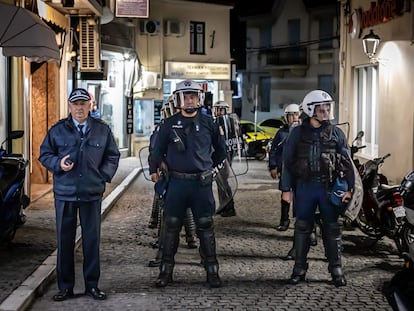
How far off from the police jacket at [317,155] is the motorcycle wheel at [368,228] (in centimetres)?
222

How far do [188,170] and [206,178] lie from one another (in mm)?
214

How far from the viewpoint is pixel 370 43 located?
656 inches

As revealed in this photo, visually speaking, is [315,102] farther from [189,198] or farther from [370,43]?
[370,43]

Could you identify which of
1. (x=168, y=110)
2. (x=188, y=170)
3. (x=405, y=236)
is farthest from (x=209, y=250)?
(x=405, y=236)

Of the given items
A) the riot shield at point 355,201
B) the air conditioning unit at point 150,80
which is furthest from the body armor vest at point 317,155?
the air conditioning unit at point 150,80

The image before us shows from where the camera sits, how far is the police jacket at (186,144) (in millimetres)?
7496

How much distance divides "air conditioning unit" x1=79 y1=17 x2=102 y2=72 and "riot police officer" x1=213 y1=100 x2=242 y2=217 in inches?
223

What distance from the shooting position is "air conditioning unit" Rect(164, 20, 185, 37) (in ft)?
102

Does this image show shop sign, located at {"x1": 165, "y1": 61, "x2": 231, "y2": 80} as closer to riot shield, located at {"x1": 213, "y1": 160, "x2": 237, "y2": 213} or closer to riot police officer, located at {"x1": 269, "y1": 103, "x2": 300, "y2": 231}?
riot police officer, located at {"x1": 269, "y1": 103, "x2": 300, "y2": 231}

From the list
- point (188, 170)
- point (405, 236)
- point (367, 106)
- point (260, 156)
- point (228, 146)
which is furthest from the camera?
point (260, 156)

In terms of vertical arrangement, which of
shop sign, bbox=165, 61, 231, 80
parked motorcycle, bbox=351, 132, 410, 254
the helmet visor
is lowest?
parked motorcycle, bbox=351, 132, 410, 254

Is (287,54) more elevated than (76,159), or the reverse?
(287,54)

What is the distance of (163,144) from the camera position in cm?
761

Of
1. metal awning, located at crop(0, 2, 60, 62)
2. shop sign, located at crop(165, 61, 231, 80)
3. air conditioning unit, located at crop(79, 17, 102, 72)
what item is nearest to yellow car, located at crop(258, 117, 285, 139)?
shop sign, located at crop(165, 61, 231, 80)
